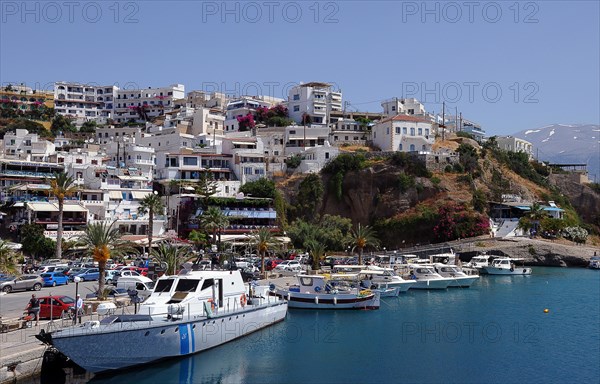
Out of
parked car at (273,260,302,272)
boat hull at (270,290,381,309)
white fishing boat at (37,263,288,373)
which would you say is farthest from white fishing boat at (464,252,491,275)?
white fishing boat at (37,263,288,373)

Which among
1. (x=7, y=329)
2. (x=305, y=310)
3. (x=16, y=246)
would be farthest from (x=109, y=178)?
(x=7, y=329)

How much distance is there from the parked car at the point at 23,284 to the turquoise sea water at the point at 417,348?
1727 centimetres

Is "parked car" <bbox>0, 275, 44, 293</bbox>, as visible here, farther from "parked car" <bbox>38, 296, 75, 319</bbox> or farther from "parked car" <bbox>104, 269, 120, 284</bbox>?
"parked car" <bbox>38, 296, 75, 319</bbox>

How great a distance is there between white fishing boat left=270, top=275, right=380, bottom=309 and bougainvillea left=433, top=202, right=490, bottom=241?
35298 mm

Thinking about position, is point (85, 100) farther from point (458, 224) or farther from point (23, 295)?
point (23, 295)

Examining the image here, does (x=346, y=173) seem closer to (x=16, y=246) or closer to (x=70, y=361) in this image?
(x=16, y=246)

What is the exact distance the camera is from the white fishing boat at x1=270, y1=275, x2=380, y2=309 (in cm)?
4525

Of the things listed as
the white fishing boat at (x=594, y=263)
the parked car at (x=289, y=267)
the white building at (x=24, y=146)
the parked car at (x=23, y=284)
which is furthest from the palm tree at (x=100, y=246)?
the white fishing boat at (x=594, y=263)

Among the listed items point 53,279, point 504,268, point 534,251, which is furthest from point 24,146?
point 534,251

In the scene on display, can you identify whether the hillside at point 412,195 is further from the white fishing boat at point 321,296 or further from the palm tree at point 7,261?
the palm tree at point 7,261

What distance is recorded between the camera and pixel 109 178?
76.6 meters

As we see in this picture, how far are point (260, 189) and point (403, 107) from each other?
47.2m

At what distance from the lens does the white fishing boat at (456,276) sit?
61.2m

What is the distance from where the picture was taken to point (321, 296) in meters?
45.2
